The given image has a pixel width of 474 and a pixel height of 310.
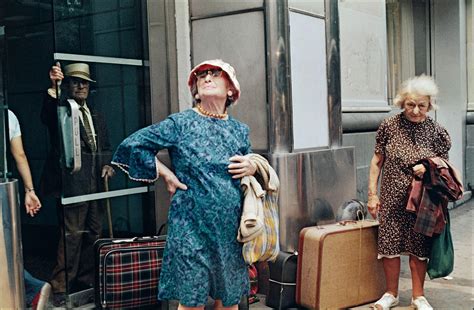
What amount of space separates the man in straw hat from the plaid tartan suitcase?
49 cm

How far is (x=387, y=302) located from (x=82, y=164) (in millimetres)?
2644

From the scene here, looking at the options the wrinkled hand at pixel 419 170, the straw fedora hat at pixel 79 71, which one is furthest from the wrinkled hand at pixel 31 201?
the wrinkled hand at pixel 419 170

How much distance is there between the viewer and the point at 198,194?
3.51 metres

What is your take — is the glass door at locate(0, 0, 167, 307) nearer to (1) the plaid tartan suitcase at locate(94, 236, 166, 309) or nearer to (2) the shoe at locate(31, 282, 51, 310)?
(1) the plaid tartan suitcase at locate(94, 236, 166, 309)

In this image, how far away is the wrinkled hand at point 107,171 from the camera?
533 cm

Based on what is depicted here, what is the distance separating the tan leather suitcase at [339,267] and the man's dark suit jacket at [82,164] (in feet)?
5.74

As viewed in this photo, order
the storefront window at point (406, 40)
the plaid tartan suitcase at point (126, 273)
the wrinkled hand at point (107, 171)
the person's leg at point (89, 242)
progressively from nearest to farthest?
the plaid tartan suitcase at point (126, 273), the person's leg at point (89, 242), the wrinkled hand at point (107, 171), the storefront window at point (406, 40)

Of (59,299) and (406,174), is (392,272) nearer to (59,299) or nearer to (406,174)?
(406,174)

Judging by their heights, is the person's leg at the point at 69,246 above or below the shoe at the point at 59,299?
above

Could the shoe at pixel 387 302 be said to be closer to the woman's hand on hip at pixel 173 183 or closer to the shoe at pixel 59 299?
the woman's hand on hip at pixel 173 183

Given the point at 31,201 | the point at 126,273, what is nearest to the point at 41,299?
the point at 126,273

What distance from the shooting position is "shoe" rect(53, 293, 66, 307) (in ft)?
16.5

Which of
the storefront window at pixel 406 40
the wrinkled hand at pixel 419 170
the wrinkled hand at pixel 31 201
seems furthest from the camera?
the storefront window at pixel 406 40

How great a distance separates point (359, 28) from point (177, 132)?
4799 mm
